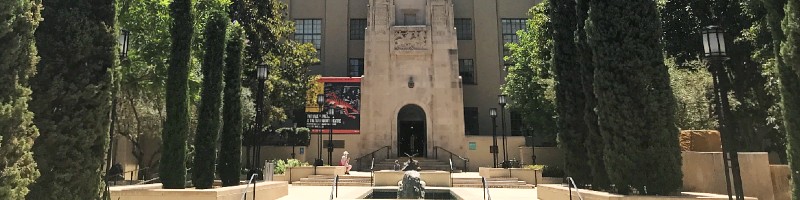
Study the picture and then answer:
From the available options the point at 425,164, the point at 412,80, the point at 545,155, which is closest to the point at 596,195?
the point at 545,155

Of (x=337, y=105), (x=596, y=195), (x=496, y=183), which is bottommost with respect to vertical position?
(x=496, y=183)

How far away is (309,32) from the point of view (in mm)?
41812

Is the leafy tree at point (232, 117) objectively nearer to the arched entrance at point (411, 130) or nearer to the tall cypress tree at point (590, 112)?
the tall cypress tree at point (590, 112)

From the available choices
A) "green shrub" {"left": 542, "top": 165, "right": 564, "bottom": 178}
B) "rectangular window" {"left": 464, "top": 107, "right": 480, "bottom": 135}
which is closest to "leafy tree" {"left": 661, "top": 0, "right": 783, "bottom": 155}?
"green shrub" {"left": 542, "top": 165, "right": 564, "bottom": 178}

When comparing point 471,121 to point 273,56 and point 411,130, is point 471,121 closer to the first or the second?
point 411,130

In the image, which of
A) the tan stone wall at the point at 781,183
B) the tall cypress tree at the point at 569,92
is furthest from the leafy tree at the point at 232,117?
the tan stone wall at the point at 781,183

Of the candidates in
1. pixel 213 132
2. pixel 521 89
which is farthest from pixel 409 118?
pixel 213 132

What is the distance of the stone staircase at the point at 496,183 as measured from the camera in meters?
22.4

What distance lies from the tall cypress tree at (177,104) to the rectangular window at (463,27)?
29.7m

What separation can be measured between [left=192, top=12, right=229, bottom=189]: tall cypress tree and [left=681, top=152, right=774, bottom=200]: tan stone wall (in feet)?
45.9

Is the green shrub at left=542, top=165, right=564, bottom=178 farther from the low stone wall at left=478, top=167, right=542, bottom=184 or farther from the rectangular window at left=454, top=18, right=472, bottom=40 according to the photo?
the rectangular window at left=454, top=18, right=472, bottom=40

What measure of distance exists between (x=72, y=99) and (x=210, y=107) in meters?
7.02

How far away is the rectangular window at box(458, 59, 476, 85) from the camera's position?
40.8 m

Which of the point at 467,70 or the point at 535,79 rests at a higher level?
the point at 467,70
